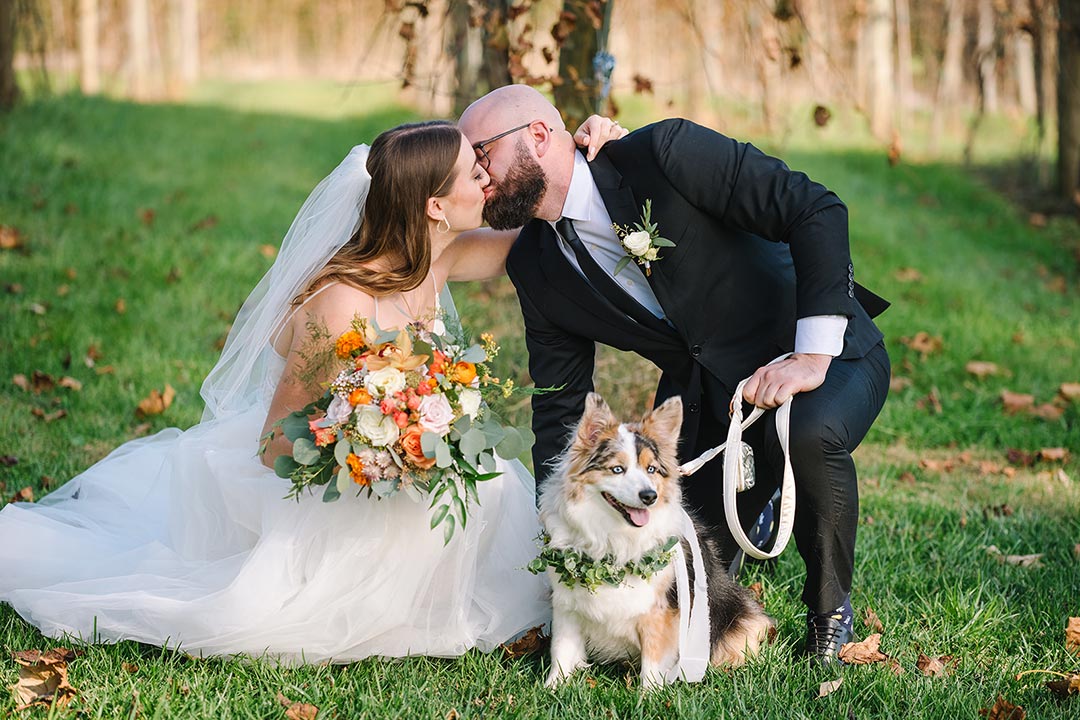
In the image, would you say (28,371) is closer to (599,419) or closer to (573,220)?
(573,220)

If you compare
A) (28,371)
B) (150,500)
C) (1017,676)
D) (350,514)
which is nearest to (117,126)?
(28,371)

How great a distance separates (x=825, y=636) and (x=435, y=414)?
61.6 inches

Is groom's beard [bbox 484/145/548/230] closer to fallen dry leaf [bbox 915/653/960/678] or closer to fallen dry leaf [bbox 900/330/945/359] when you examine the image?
fallen dry leaf [bbox 915/653/960/678]

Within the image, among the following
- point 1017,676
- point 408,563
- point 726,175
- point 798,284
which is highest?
point 726,175

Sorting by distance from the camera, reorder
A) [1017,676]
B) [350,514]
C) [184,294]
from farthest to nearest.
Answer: [184,294] → [350,514] → [1017,676]

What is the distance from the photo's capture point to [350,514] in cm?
345

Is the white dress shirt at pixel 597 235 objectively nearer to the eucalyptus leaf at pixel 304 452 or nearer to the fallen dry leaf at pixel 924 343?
the eucalyptus leaf at pixel 304 452

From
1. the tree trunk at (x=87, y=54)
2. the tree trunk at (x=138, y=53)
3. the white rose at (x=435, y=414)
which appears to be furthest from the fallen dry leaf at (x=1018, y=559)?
the tree trunk at (x=138, y=53)

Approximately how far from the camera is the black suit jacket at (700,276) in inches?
135

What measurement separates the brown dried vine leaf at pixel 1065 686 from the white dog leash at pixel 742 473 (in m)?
0.89

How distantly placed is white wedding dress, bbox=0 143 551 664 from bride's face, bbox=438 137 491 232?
79cm

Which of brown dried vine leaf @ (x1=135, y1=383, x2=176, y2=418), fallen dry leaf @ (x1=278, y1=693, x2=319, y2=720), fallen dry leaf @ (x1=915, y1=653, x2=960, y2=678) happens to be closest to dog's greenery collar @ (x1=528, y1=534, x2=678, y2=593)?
fallen dry leaf @ (x1=278, y1=693, x2=319, y2=720)

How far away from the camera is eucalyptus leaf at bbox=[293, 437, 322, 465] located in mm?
2961

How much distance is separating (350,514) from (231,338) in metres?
0.98
